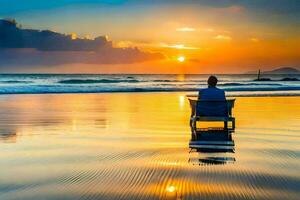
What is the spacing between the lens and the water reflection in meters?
8.57

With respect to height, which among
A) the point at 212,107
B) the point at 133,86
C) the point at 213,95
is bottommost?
the point at 133,86

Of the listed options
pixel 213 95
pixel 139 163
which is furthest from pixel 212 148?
pixel 213 95

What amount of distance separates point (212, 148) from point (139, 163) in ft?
7.69

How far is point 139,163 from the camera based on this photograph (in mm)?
8250

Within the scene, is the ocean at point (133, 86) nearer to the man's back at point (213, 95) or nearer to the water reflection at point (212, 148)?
the man's back at point (213, 95)

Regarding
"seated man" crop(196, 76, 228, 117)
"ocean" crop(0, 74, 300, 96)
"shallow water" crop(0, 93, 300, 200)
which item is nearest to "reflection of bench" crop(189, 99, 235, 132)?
"seated man" crop(196, 76, 228, 117)

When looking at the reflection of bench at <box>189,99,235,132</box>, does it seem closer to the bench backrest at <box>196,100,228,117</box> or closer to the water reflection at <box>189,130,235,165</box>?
the bench backrest at <box>196,100,228,117</box>

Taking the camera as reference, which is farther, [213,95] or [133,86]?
[133,86]

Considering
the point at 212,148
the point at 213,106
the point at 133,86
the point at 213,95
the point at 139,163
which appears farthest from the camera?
the point at 133,86

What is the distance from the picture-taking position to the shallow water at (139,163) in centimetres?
623

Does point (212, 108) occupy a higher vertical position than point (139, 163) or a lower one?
higher

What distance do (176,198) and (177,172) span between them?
65.4 inches

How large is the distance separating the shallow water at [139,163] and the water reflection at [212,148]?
7 centimetres

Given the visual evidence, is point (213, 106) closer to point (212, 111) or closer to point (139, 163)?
point (212, 111)
